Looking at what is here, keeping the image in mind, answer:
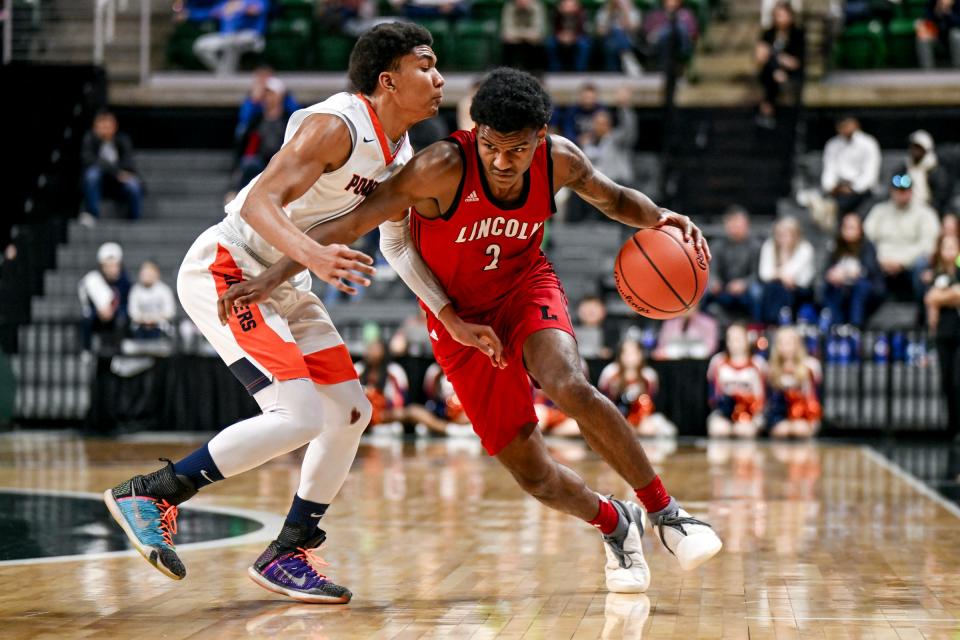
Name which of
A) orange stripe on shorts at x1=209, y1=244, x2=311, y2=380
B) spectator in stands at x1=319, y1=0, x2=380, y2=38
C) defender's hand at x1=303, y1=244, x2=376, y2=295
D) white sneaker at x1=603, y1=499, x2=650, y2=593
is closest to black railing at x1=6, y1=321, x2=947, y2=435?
spectator in stands at x1=319, y1=0, x2=380, y2=38

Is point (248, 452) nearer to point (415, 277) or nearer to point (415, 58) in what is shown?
point (415, 277)

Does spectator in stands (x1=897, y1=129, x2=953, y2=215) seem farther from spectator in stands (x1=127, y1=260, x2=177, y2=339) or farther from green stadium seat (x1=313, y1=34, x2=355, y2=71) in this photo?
spectator in stands (x1=127, y1=260, x2=177, y2=339)

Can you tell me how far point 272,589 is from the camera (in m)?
5.03

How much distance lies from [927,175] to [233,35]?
8174mm

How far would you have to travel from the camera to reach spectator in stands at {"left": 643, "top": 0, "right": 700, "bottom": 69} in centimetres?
1596

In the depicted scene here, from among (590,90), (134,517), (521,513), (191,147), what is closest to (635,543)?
(134,517)

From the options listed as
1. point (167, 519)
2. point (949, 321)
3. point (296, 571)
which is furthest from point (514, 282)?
point (949, 321)

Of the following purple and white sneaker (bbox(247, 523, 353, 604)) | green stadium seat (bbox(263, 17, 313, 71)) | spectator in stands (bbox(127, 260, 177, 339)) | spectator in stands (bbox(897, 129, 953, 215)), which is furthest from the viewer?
green stadium seat (bbox(263, 17, 313, 71))

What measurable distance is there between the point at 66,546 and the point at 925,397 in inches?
339

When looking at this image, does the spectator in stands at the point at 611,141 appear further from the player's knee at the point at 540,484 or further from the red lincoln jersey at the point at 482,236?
the player's knee at the point at 540,484

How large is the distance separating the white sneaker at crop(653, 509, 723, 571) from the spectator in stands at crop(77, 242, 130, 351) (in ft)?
30.5

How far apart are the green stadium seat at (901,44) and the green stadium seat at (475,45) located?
178 inches

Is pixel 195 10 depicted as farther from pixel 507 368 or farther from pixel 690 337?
pixel 507 368

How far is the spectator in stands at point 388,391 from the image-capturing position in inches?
508
